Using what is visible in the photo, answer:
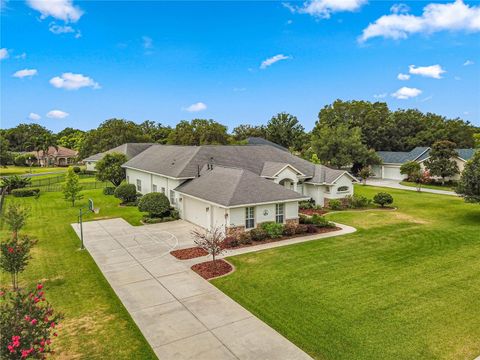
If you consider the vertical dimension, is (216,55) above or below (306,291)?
above

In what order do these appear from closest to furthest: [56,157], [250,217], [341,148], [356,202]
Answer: [250,217] < [356,202] < [341,148] < [56,157]

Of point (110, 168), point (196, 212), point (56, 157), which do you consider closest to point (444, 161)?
point (196, 212)

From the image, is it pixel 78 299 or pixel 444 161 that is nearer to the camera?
pixel 78 299

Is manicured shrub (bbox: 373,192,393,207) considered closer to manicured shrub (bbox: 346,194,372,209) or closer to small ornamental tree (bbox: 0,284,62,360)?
manicured shrub (bbox: 346,194,372,209)

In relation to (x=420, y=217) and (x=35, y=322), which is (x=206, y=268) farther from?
(x=420, y=217)

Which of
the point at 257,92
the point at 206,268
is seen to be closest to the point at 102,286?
the point at 206,268

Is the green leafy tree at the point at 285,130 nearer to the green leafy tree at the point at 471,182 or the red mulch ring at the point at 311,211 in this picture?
the red mulch ring at the point at 311,211

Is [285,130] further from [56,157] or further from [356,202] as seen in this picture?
[56,157]

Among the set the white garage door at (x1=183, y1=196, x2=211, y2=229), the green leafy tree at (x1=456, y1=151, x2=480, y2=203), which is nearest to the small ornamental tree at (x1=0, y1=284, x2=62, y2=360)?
the white garage door at (x1=183, y1=196, x2=211, y2=229)
